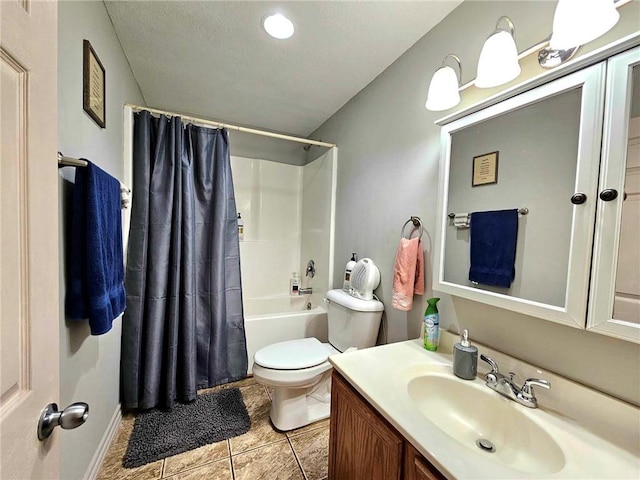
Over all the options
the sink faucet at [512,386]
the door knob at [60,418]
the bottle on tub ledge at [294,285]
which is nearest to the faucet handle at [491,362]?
the sink faucet at [512,386]

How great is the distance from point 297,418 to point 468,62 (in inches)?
81.9

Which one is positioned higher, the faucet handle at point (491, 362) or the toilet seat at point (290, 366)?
the faucet handle at point (491, 362)

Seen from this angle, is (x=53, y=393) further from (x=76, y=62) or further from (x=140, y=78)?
(x=140, y=78)

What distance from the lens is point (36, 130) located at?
47cm

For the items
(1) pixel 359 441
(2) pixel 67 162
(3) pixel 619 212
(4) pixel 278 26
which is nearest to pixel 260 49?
(4) pixel 278 26

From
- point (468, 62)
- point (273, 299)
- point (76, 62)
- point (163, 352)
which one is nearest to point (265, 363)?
point (163, 352)

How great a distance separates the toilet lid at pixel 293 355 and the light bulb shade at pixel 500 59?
1.58m

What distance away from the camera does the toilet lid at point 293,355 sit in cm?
152

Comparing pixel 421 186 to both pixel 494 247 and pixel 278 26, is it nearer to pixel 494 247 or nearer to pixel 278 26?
pixel 494 247

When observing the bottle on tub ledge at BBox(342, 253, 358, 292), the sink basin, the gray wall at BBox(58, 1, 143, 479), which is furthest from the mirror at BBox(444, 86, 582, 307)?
the gray wall at BBox(58, 1, 143, 479)

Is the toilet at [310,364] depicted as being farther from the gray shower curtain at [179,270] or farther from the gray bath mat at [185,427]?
the gray shower curtain at [179,270]

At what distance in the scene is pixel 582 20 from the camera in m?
0.72

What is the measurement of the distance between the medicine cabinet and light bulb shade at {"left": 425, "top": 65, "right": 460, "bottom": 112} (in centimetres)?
10

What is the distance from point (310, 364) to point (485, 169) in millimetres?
1329
